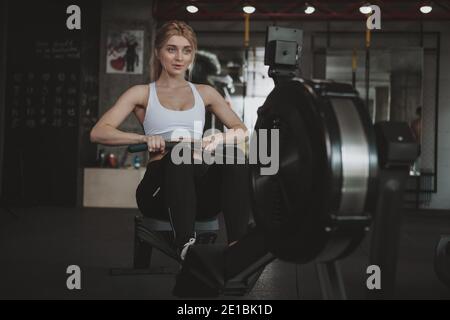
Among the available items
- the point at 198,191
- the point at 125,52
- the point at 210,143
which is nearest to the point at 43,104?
the point at 125,52

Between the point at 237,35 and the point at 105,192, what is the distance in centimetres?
269

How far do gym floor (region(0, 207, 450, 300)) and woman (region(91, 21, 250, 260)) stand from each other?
Result: 295 mm

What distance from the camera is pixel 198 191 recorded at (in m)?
2.16

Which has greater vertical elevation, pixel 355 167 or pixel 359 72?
pixel 359 72

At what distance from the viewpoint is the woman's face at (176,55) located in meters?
2.25

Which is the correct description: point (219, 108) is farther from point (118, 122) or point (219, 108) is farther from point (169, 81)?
point (118, 122)

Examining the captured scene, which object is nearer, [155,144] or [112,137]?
[155,144]

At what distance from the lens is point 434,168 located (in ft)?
22.6

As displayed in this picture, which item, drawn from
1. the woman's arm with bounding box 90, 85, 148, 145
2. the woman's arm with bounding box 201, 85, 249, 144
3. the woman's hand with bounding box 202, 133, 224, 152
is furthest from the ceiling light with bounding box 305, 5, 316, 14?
the woman's hand with bounding box 202, 133, 224, 152

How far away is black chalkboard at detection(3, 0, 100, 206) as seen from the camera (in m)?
5.91

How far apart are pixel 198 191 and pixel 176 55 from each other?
1.88 ft
